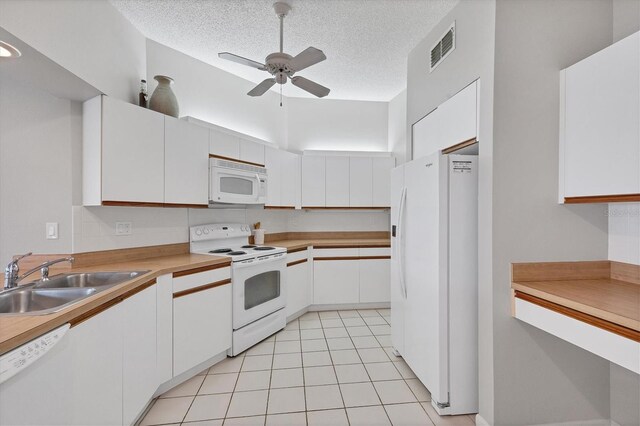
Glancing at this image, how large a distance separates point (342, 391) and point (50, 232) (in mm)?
2411

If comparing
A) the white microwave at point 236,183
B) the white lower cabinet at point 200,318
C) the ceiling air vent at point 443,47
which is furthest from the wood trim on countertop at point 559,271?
the white microwave at point 236,183

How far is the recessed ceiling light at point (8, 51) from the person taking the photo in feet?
4.67

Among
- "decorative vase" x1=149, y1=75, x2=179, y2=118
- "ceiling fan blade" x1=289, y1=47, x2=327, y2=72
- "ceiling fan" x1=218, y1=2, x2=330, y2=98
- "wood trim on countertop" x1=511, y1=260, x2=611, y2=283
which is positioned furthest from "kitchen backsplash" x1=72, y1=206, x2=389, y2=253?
"wood trim on countertop" x1=511, y1=260, x2=611, y2=283

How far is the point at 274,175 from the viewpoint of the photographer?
364cm

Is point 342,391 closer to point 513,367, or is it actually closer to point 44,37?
point 513,367

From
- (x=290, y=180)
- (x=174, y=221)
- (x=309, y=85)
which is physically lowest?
(x=174, y=221)

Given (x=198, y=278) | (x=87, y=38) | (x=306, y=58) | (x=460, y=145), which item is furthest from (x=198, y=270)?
(x=460, y=145)

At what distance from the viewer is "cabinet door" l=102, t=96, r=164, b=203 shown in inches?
81.3

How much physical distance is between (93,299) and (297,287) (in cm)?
240

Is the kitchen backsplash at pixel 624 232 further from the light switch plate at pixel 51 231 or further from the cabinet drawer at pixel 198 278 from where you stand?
the light switch plate at pixel 51 231

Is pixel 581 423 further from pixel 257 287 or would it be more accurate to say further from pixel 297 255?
pixel 297 255

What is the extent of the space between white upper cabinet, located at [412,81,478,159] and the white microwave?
70.2 inches

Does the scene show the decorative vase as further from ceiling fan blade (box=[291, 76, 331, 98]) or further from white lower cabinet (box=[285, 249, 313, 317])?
white lower cabinet (box=[285, 249, 313, 317])

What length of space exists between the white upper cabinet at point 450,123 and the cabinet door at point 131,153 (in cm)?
230
